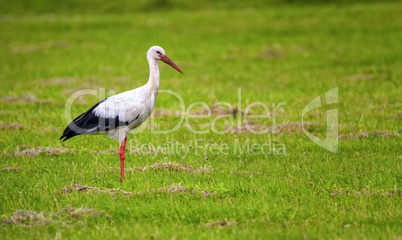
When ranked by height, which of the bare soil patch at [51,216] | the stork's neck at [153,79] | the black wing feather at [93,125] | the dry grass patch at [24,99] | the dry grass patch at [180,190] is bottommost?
the bare soil patch at [51,216]

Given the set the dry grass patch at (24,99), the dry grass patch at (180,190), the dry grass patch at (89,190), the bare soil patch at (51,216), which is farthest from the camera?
the dry grass patch at (24,99)

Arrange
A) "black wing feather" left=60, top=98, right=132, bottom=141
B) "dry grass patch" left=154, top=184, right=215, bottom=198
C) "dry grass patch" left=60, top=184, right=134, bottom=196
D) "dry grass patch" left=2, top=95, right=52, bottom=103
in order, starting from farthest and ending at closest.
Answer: "dry grass patch" left=2, top=95, right=52, bottom=103, "black wing feather" left=60, top=98, right=132, bottom=141, "dry grass patch" left=60, top=184, right=134, bottom=196, "dry grass patch" left=154, top=184, right=215, bottom=198

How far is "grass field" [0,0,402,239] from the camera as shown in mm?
7809

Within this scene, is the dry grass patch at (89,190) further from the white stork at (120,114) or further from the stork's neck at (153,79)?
the stork's neck at (153,79)

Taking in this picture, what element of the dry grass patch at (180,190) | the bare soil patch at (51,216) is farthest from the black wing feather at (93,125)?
the bare soil patch at (51,216)

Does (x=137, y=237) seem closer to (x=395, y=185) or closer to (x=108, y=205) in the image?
(x=108, y=205)

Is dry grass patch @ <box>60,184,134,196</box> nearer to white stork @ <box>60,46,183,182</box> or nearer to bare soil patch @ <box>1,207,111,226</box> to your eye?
bare soil patch @ <box>1,207,111,226</box>

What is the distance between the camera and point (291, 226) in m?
7.49

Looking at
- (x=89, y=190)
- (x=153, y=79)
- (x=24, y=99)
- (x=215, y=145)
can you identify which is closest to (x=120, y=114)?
(x=153, y=79)

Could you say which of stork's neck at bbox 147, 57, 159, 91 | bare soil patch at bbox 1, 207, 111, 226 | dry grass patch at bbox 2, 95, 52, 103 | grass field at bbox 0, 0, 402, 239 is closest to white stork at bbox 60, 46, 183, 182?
stork's neck at bbox 147, 57, 159, 91

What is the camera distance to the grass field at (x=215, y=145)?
307 inches

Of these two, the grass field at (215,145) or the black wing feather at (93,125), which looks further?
the black wing feather at (93,125)

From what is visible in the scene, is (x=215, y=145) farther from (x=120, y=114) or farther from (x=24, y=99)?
(x=24, y=99)

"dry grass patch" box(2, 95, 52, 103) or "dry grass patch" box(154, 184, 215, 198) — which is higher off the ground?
"dry grass patch" box(2, 95, 52, 103)
